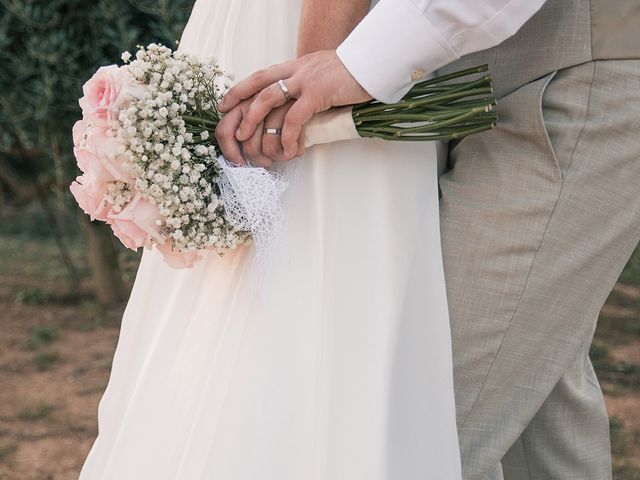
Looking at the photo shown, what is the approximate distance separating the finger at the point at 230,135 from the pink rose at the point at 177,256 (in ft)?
0.56

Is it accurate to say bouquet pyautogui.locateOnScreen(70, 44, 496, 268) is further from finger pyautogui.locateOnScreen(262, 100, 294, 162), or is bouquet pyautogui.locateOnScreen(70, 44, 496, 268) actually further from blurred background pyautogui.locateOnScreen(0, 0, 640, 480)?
blurred background pyautogui.locateOnScreen(0, 0, 640, 480)

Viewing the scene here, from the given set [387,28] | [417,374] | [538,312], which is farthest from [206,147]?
[538,312]

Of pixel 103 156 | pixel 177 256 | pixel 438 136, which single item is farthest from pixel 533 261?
pixel 103 156

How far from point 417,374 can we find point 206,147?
52 centimetres

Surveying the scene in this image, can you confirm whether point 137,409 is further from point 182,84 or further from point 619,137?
point 619,137

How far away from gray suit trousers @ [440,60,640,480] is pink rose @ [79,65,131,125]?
58 cm

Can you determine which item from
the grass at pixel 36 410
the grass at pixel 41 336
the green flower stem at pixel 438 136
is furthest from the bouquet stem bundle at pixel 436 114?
the grass at pixel 41 336

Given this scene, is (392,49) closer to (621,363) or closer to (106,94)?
(106,94)

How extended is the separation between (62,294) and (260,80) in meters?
3.93

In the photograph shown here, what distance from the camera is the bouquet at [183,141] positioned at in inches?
55.1

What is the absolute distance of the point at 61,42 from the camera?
10.3 ft

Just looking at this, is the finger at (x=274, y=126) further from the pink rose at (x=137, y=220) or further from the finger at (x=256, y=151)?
the pink rose at (x=137, y=220)

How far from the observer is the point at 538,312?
1533 millimetres

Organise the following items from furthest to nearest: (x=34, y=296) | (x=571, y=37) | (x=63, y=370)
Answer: (x=34, y=296) → (x=63, y=370) → (x=571, y=37)
